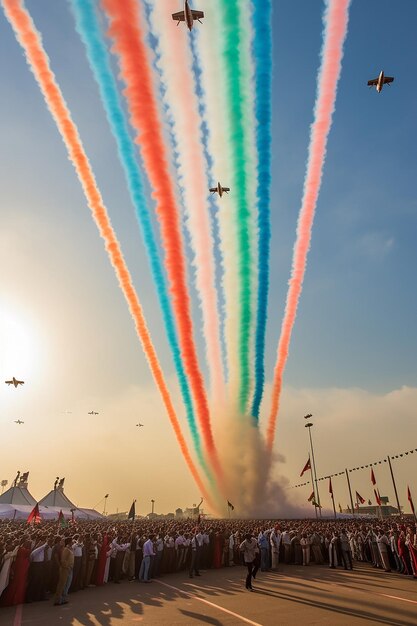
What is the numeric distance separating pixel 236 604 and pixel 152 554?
5.82 m

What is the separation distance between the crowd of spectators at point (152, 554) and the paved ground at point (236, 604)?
2.13ft

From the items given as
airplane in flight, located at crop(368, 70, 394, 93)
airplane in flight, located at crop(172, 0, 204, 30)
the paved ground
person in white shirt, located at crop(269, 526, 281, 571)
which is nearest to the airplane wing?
airplane in flight, located at crop(172, 0, 204, 30)

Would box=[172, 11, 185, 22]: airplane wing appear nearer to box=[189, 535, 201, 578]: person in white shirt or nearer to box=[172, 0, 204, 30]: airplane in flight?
box=[172, 0, 204, 30]: airplane in flight

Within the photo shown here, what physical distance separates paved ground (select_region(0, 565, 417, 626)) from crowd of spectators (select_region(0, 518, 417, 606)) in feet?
2.13

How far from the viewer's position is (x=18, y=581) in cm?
1221

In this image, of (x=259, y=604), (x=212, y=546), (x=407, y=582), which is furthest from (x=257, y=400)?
(x=259, y=604)

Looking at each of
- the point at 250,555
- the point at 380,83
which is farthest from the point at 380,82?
the point at 250,555

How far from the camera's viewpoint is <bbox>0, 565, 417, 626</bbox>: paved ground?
9.73m

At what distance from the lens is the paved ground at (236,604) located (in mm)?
9727

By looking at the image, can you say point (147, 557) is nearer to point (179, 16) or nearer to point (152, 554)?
point (152, 554)

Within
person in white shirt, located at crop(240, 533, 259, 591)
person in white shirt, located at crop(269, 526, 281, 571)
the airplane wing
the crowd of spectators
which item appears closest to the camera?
the crowd of spectators

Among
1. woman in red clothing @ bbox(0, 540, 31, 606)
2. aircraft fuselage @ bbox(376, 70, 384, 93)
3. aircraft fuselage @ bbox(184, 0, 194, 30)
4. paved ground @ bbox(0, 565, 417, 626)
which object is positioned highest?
aircraft fuselage @ bbox(376, 70, 384, 93)

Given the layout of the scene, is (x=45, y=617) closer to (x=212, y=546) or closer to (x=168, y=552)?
(x=168, y=552)

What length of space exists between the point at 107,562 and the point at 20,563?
4.65 meters
